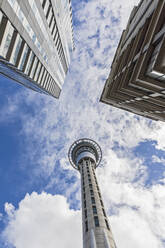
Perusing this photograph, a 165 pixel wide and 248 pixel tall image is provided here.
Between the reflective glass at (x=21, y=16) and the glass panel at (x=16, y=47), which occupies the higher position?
the reflective glass at (x=21, y=16)

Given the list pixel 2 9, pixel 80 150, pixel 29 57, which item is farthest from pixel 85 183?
pixel 2 9

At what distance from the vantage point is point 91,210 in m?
40.9

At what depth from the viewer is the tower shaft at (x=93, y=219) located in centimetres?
3281

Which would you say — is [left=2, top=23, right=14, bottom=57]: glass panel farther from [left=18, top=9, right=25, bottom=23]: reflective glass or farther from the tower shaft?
the tower shaft

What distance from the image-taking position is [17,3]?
65.1 feet

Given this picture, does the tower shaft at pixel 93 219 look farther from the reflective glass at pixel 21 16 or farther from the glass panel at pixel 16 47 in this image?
the reflective glass at pixel 21 16

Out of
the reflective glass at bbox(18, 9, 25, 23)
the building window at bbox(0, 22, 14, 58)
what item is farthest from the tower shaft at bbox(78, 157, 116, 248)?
the reflective glass at bbox(18, 9, 25, 23)

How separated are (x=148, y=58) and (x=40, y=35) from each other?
27312mm

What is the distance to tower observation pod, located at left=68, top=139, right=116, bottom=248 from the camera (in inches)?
1307

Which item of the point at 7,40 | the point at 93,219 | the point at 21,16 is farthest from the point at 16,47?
the point at 93,219

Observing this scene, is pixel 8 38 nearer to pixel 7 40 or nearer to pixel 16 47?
pixel 7 40

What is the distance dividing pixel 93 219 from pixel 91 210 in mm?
2885

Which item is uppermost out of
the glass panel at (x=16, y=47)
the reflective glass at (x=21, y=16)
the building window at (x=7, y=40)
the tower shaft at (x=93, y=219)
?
the reflective glass at (x=21, y=16)

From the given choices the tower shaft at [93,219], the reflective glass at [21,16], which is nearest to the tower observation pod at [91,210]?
the tower shaft at [93,219]
